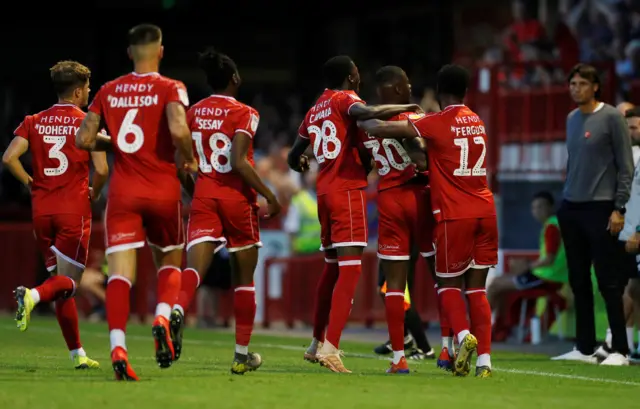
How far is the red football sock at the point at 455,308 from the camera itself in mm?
10688

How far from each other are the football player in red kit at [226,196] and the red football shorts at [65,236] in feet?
3.40

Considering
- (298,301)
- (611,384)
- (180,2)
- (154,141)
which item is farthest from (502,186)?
(180,2)

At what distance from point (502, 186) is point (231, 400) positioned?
34.9 ft

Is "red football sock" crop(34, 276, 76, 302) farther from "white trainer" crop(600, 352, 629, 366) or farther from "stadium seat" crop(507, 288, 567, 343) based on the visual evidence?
"stadium seat" crop(507, 288, 567, 343)

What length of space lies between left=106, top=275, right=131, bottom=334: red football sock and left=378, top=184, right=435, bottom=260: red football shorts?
6.99 feet

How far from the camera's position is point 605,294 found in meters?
13.0

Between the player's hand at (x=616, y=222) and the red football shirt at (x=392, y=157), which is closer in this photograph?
the red football shirt at (x=392, y=157)

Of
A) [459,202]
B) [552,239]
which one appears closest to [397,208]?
[459,202]

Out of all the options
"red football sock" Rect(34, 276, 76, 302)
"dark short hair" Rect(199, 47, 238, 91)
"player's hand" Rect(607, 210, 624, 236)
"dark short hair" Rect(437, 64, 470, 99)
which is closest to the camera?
"dark short hair" Rect(199, 47, 238, 91)

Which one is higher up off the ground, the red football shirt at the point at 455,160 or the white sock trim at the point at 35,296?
the red football shirt at the point at 455,160

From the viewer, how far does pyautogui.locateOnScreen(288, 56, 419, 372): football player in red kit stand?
36.3 ft

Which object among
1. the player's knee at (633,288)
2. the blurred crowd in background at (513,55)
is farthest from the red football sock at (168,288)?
the blurred crowd in background at (513,55)

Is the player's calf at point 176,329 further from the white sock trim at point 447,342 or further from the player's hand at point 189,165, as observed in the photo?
the white sock trim at point 447,342

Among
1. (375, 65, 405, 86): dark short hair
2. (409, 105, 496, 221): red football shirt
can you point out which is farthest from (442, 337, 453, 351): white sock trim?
(375, 65, 405, 86): dark short hair
